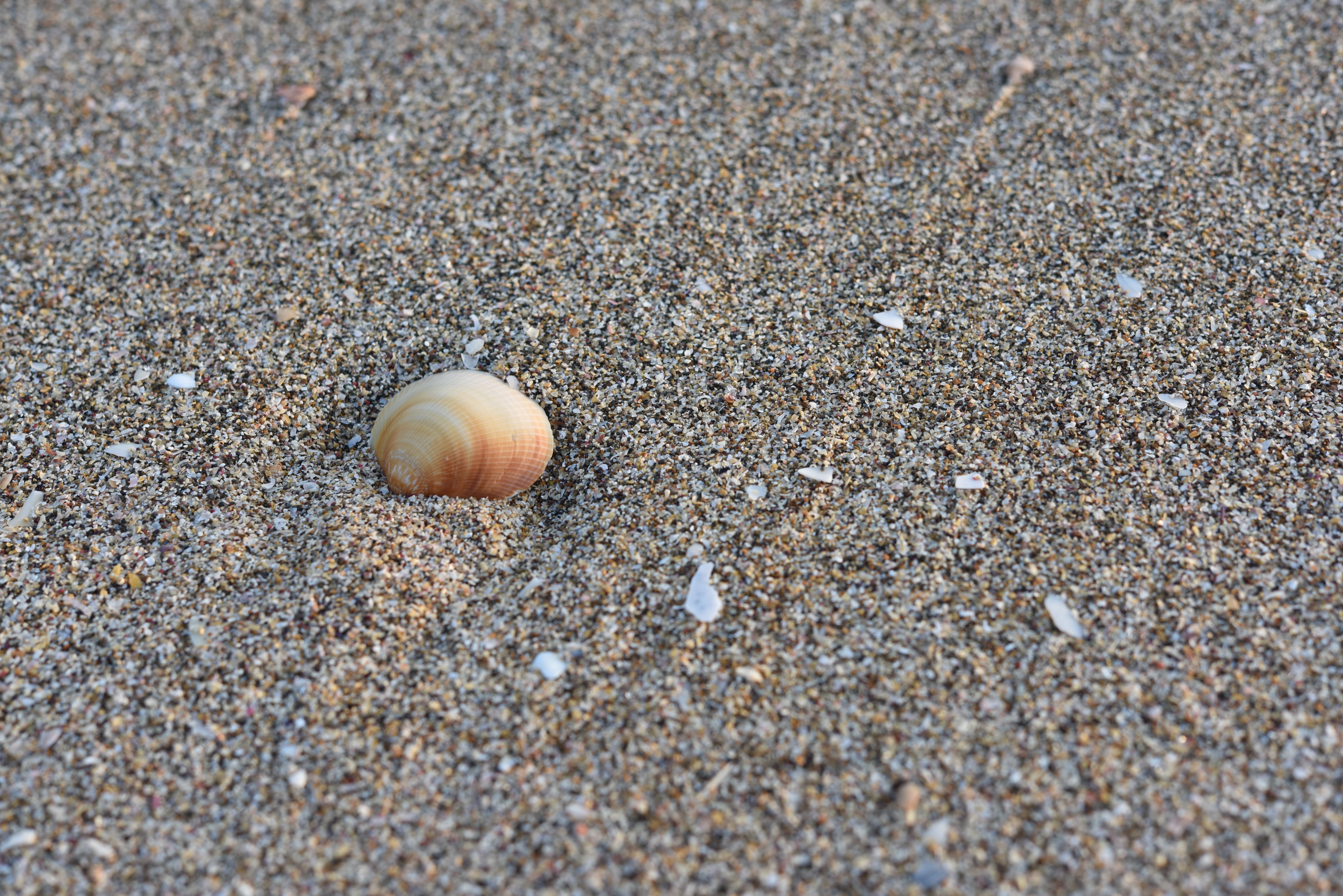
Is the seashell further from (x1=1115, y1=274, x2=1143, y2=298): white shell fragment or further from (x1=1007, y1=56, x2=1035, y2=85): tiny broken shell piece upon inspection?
(x1=1007, y1=56, x2=1035, y2=85): tiny broken shell piece

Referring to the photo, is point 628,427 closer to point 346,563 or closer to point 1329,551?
point 346,563

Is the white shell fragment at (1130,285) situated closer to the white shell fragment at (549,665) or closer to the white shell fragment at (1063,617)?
the white shell fragment at (1063,617)

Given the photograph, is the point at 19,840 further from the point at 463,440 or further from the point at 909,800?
the point at 909,800

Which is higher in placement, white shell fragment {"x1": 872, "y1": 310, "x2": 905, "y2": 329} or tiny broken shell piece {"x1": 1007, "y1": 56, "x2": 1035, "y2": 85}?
tiny broken shell piece {"x1": 1007, "y1": 56, "x2": 1035, "y2": 85}

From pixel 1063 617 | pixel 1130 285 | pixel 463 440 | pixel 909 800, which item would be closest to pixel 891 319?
pixel 1130 285

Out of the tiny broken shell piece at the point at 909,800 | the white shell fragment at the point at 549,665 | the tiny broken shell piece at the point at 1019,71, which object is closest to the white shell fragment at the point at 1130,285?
the tiny broken shell piece at the point at 1019,71

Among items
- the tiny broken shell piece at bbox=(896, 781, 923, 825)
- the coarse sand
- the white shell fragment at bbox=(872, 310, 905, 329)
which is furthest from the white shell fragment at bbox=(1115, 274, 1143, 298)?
the tiny broken shell piece at bbox=(896, 781, 923, 825)

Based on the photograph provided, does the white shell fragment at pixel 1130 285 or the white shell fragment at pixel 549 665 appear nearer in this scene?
the white shell fragment at pixel 549 665
